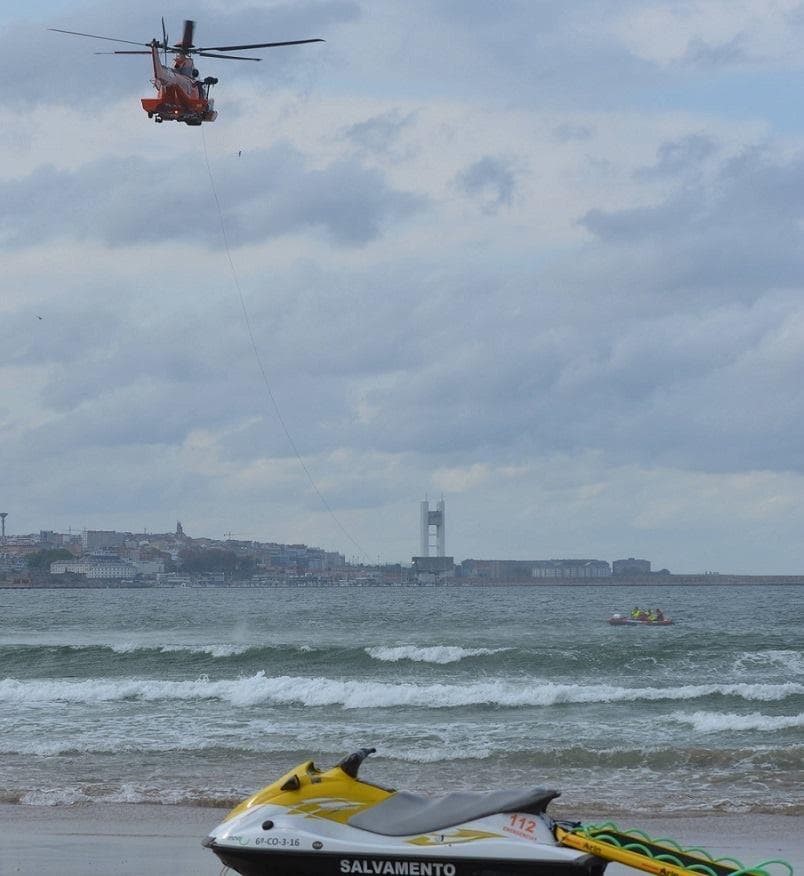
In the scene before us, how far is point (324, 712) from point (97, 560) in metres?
164

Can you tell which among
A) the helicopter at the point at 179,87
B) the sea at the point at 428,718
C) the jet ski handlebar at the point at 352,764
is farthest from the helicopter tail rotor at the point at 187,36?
the jet ski handlebar at the point at 352,764

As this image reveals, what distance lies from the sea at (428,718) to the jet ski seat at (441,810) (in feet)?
16.2

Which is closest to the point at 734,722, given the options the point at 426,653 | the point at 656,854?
the point at 656,854

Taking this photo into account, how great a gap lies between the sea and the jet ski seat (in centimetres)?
495

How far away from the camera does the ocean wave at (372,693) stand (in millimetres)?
23359

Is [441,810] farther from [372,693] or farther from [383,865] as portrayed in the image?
[372,693]

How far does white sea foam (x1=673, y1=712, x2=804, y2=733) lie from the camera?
1933cm

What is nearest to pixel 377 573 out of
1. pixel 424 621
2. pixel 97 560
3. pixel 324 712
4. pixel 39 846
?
pixel 97 560

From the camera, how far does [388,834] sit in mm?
6418

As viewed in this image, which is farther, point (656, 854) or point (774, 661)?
point (774, 661)

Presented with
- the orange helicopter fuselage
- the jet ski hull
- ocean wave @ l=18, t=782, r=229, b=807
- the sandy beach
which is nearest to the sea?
ocean wave @ l=18, t=782, r=229, b=807

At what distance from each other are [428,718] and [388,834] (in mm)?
14944

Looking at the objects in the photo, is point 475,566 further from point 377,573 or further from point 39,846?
point 39,846

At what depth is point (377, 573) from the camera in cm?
18188
